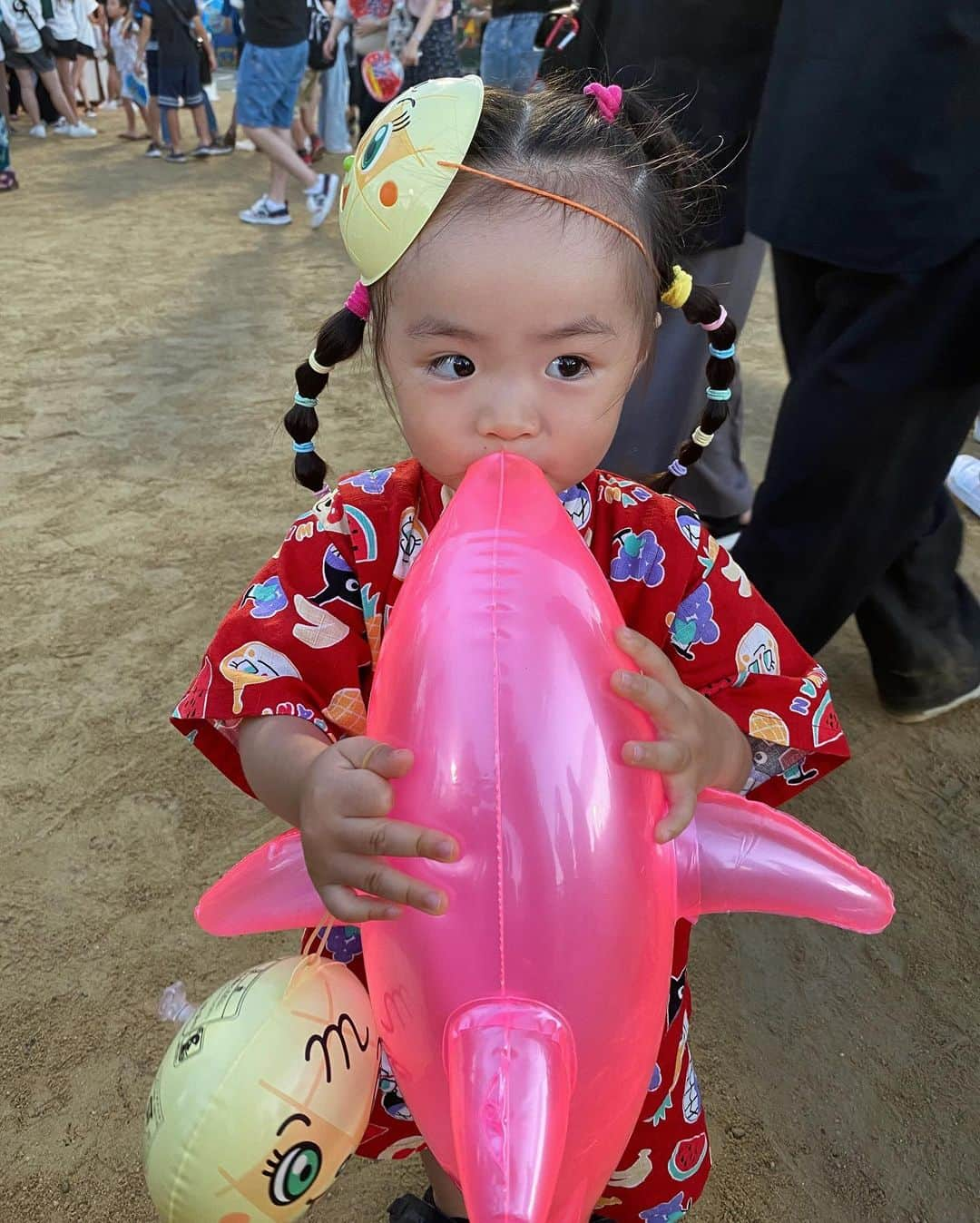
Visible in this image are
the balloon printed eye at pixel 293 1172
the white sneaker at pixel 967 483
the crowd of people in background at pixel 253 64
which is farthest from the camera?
the crowd of people in background at pixel 253 64

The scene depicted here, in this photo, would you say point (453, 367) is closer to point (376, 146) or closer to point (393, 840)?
point (376, 146)

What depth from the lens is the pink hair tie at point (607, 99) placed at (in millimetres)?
1177

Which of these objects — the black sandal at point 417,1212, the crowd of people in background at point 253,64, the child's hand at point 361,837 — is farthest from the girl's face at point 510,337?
the crowd of people in background at point 253,64

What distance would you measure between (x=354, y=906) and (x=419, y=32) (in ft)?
22.2

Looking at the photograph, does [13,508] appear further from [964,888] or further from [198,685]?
[964,888]

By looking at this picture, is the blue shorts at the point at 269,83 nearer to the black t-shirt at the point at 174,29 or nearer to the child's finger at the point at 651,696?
the black t-shirt at the point at 174,29

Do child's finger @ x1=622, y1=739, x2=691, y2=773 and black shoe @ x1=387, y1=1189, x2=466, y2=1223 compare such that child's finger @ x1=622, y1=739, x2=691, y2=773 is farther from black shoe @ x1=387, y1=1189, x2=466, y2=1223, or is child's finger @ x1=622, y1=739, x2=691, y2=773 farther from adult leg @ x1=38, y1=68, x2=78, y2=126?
adult leg @ x1=38, y1=68, x2=78, y2=126

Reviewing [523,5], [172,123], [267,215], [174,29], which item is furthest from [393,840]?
[174,29]

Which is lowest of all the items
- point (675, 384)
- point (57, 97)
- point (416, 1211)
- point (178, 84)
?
point (57, 97)

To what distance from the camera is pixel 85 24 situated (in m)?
10.8

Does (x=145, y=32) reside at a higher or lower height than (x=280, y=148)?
higher

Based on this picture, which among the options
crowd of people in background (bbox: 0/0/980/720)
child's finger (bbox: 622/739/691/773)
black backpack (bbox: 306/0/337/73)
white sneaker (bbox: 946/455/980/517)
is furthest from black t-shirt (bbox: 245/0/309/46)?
child's finger (bbox: 622/739/691/773)

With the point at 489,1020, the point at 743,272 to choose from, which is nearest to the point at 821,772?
the point at 489,1020

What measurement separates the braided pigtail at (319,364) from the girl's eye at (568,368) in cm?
27
